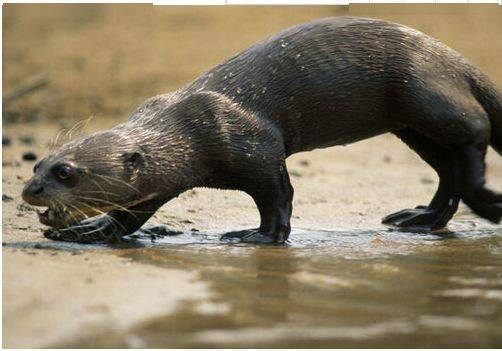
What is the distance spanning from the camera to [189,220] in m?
5.73

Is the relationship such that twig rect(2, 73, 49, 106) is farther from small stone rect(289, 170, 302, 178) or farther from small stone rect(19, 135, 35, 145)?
small stone rect(289, 170, 302, 178)

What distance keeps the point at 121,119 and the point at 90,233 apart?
16.1 ft

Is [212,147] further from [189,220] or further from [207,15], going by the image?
[207,15]

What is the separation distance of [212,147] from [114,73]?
22.6ft

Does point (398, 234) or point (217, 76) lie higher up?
point (217, 76)

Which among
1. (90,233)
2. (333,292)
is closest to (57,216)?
(90,233)

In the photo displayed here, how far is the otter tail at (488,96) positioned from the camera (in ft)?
17.4

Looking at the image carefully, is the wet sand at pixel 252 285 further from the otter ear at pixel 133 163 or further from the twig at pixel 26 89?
the twig at pixel 26 89

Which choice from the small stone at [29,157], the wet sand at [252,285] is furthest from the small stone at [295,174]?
the small stone at [29,157]

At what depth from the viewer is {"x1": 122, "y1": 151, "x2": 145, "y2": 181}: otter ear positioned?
15.3 ft

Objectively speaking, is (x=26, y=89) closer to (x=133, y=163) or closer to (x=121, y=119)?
(x=121, y=119)

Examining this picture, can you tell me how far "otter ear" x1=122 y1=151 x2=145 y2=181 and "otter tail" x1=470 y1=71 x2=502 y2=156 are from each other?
5.90 ft

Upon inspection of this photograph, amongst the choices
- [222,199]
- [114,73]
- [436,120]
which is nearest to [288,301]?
[436,120]

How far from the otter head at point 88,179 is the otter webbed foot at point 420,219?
1675mm
